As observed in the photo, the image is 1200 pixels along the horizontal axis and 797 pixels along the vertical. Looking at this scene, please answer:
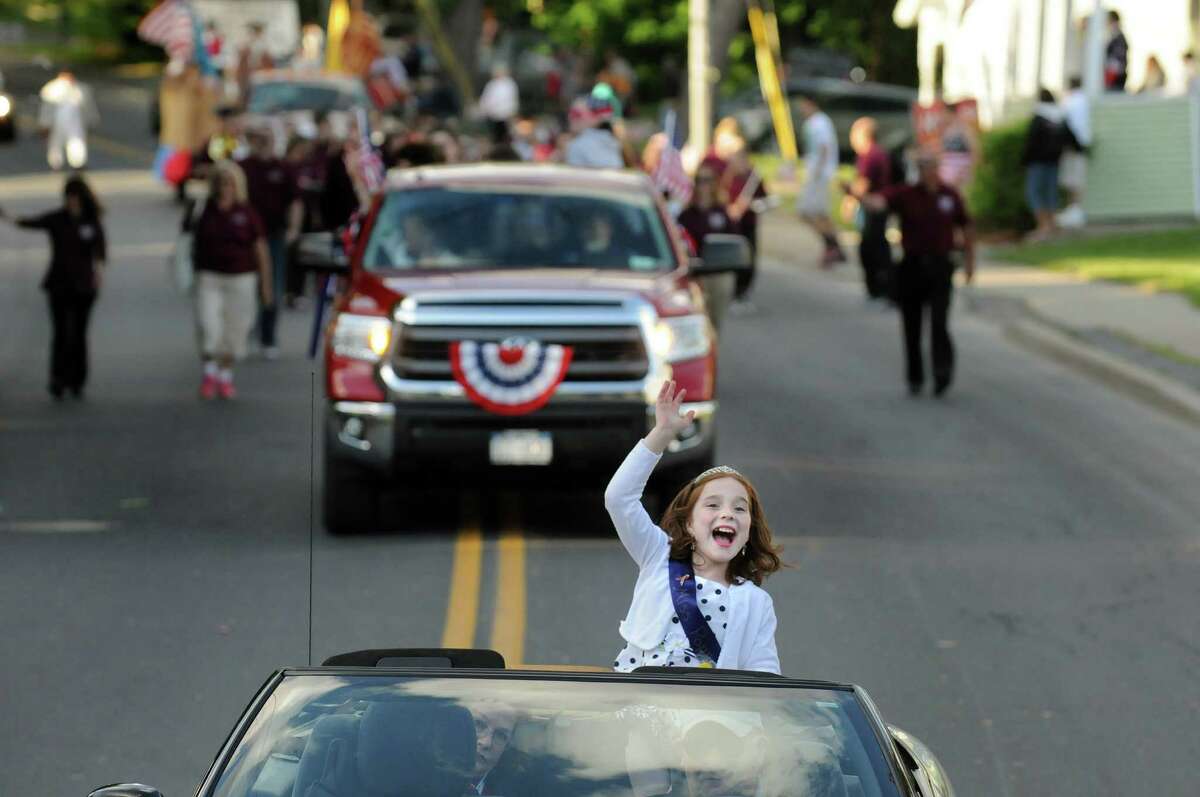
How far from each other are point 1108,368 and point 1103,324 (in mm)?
2732

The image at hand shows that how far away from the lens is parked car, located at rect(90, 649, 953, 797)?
15.0ft

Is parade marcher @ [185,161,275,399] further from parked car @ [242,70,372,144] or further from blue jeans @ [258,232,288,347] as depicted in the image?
parked car @ [242,70,372,144]

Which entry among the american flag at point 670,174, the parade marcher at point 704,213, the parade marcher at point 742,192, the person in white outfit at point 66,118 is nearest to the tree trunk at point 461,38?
the person in white outfit at point 66,118

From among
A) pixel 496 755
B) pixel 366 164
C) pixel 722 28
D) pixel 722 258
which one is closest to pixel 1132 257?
pixel 366 164

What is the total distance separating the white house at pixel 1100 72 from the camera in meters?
30.3

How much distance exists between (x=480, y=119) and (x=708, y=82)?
982 cm

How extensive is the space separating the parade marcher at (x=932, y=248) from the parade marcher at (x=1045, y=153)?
1120cm

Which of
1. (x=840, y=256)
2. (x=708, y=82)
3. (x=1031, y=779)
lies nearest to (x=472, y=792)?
(x=1031, y=779)

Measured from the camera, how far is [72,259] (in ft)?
57.4

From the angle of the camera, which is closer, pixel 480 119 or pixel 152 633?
pixel 152 633

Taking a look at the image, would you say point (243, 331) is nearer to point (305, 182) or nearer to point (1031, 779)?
point (305, 182)

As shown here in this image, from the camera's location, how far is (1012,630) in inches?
404

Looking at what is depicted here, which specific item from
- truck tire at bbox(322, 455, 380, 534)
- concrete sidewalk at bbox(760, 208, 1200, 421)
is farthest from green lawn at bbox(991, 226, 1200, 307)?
truck tire at bbox(322, 455, 380, 534)

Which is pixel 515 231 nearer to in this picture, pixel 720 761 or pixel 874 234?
pixel 720 761
